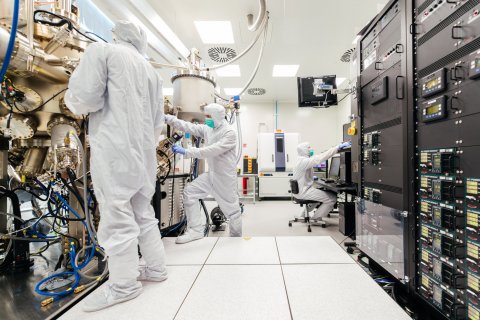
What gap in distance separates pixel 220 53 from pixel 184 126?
242cm

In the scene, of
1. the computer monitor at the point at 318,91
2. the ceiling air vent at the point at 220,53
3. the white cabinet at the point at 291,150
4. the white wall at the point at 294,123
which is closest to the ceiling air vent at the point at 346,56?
the computer monitor at the point at 318,91

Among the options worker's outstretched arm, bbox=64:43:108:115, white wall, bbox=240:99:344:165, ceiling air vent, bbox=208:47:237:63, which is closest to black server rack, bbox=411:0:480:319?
worker's outstretched arm, bbox=64:43:108:115

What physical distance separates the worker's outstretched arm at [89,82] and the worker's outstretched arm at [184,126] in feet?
2.93

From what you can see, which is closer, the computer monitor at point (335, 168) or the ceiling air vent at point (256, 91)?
the computer monitor at point (335, 168)

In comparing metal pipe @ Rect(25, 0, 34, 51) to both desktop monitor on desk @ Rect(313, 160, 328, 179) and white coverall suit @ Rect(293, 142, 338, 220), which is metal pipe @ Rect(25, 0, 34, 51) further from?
desktop monitor on desk @ Rect(313, 160, 328, 179)

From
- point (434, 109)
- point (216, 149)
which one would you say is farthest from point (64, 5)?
point (434, 109)

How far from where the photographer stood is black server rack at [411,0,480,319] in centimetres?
93

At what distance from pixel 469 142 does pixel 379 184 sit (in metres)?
0.76

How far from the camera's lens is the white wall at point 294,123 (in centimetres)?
650

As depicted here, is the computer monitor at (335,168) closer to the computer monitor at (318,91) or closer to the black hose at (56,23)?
the computer monitor at (318,91)

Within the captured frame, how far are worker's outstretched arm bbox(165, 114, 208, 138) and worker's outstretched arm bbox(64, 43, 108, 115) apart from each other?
2.93 ft

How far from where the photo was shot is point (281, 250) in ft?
5.47

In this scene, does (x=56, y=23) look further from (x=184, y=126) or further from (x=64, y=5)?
(x=184, y=126)

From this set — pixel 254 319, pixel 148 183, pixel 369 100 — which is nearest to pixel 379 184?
pixel 369 100
